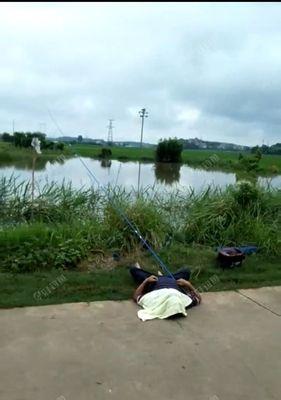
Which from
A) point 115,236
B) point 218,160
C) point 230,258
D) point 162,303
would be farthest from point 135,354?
point 218,160

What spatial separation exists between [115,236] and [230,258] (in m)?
1.40

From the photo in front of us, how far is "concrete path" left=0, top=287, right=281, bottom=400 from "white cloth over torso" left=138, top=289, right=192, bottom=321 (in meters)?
0.08

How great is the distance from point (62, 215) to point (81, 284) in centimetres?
263

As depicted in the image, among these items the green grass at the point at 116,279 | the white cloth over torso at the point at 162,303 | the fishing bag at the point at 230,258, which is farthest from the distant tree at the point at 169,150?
the white cloth over torso at the point at 162,303

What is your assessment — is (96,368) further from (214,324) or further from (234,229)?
(234,229)

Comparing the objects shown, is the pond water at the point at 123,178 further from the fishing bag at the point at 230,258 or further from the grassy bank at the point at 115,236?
the fishing bag at the point at 230,258

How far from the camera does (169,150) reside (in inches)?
1806

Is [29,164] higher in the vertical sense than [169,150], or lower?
lower

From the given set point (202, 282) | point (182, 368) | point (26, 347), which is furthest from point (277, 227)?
point (26, 347)

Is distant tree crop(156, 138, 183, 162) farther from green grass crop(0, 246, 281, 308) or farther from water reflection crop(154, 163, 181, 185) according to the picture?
green grass crop(0, 246, 281, 308)

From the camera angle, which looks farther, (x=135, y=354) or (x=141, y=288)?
(x=141, y=288)

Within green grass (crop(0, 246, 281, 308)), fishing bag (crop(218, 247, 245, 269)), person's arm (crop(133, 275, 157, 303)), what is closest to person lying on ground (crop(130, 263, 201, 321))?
person's arm (crop(133, 275, 157, 303))

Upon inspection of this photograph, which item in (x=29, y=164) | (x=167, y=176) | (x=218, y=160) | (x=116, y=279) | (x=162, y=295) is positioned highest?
(x=218, y=160)

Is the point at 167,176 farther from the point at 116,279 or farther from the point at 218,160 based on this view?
the point at 116,279
